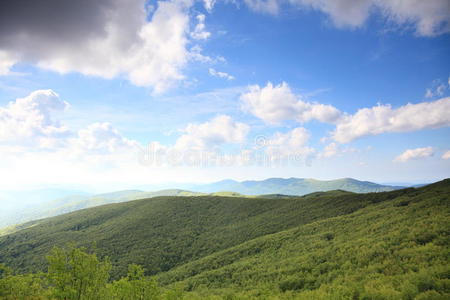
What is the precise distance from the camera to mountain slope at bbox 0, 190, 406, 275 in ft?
274

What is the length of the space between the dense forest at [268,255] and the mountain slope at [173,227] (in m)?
0.66

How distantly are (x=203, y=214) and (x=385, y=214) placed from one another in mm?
96376

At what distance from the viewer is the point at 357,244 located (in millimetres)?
37000

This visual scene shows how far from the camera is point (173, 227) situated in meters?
116

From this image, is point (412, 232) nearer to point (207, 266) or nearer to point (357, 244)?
point (357, 244)

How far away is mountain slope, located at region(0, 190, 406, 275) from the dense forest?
0.66 meters

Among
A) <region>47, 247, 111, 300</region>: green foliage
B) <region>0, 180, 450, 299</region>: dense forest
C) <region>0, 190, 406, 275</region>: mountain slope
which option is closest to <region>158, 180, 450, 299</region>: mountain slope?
<region>0, 180, 450, 299</region>: dense forest

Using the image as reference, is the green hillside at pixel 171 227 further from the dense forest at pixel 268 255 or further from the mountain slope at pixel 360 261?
the mountain slope at pixel 360 261

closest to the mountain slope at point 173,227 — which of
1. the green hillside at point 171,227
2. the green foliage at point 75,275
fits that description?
the green hillside at point 171,227

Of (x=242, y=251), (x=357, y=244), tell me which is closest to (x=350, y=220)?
(x=357, y=244)

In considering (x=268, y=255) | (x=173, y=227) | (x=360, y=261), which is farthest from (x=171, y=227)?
(x=360, y=261)

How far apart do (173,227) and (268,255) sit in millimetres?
72978

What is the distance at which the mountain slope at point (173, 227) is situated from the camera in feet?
274

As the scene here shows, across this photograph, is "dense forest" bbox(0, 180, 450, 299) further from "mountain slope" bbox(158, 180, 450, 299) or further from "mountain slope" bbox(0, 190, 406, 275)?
"mountain slope" bbox(0, 190, 406, 275)
